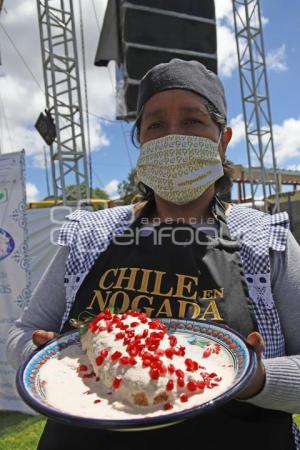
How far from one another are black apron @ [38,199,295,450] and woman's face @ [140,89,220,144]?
288mm

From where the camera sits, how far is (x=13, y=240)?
11.2 feet

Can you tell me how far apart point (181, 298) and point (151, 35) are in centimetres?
595

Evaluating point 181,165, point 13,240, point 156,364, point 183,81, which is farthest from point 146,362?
point 13,240

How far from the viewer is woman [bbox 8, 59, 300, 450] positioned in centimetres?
101

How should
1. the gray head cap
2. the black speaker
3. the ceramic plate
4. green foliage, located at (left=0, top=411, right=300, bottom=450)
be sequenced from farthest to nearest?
the black speaker → green foliage, located at (left=0, top=411, right=300, bottom=450) → the gray head cap → the ceramic plate

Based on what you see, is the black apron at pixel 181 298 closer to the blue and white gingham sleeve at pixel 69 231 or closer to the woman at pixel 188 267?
the woman at pixel 188 267

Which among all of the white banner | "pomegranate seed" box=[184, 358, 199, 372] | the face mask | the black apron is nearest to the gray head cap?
the face mask

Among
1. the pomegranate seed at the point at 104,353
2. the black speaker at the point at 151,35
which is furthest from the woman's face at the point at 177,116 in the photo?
the black speaker at the point at 151,35

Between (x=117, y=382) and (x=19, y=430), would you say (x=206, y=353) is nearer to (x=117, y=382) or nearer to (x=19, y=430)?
(x=117, y=382)

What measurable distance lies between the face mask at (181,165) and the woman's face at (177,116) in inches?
1.0

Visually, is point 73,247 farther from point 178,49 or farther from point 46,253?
point 178,49

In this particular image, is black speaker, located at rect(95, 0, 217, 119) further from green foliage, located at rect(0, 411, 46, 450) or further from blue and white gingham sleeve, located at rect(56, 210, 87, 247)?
blue and white gingham sleeve, located at rect(56, 210, 87, 247)

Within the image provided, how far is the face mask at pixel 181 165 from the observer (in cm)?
136

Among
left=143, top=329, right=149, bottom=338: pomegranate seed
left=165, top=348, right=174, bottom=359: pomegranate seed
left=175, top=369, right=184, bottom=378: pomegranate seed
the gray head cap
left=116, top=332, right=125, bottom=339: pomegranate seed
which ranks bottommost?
left=175, top=369, right=184, bottom=378: pomegranate seed
